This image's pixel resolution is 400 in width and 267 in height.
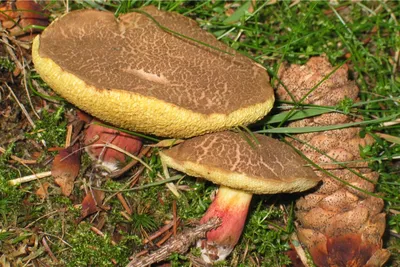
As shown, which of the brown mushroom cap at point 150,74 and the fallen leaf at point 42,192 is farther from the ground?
the brown mushroom cap at point 150,74

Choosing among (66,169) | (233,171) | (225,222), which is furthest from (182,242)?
(66,169)

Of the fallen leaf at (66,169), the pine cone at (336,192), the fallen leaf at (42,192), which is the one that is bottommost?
the fallen leaf at (42,192)

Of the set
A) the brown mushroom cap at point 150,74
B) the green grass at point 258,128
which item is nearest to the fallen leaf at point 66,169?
the green grass at point 258,128

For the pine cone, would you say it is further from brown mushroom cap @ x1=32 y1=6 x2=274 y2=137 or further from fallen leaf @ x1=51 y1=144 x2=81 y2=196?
fallen leaf @ x1=51 y1=144 x2=81 y2=196

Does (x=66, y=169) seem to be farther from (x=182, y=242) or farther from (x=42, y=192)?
(x=182, y=242)

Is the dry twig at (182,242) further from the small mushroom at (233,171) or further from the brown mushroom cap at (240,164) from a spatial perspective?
the brown mushroom cap at (240,164)

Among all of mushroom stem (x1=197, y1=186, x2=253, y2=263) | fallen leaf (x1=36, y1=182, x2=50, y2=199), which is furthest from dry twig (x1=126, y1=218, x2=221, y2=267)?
fallen leaf (x1=36, y1=182, x2=50, y2=199)
